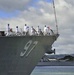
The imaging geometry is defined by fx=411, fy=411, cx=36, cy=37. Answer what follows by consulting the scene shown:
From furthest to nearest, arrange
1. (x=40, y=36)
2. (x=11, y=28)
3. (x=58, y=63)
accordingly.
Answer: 1. (x=58, y=63)
2. (x=40, y=36)
3. (x=11, y=28)

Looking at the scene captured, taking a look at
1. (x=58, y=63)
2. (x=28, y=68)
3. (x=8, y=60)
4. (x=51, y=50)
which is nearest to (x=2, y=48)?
(x=8, y=60)

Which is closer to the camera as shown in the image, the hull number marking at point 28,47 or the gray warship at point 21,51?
the gray warship at point 21,51

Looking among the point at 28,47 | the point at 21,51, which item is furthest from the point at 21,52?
the point at 28,47

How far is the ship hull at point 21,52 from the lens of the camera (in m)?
31.2

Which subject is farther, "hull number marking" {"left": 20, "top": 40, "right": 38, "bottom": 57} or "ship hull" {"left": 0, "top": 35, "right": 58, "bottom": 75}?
"hull number marking" {"left": 20, "top": 40, "right": 38, "bottom": 57}

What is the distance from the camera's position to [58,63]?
425 feet

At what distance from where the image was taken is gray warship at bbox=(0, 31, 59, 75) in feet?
102

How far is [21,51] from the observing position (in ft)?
104

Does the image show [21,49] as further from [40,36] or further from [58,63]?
[58,63]

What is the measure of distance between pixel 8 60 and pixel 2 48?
3.37ft

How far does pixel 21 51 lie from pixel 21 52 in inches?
3.3

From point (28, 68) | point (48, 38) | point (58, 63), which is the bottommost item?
point (58, 63)

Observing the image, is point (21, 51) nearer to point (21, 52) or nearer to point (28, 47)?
point (21, 52)

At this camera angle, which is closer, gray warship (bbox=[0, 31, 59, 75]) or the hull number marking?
gray warship (bbox=[0, 31, 59, 75])
